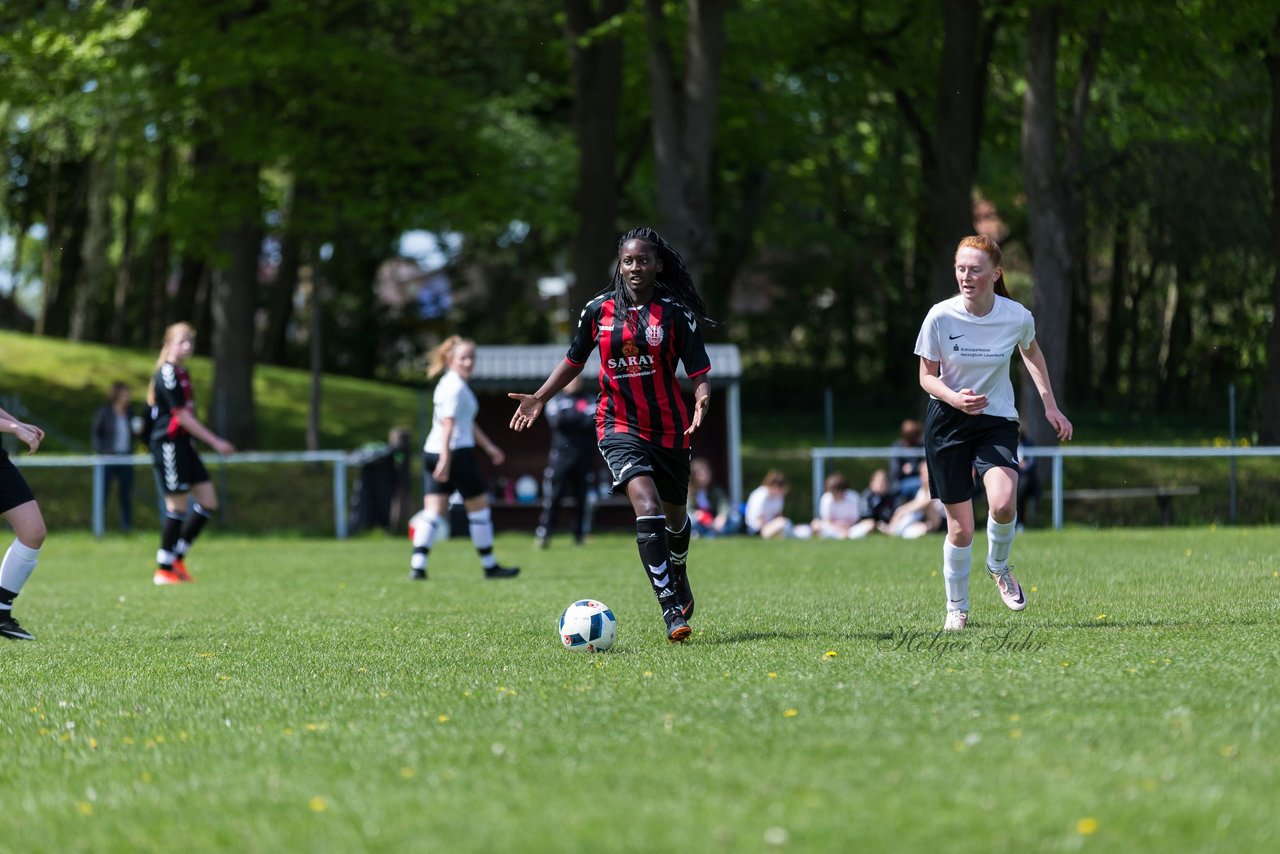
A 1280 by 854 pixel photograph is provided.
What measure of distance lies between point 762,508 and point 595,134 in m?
6.95

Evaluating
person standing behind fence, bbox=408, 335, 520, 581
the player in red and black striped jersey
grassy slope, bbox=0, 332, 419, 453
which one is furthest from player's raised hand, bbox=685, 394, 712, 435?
grassy slope, bbox=0, 332, 419, 453

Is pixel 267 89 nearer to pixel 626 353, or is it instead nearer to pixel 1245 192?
pixel 1245 192

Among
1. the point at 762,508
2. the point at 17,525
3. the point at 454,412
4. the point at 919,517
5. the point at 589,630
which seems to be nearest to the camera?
the point at 589,630

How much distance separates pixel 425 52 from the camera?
110 feet

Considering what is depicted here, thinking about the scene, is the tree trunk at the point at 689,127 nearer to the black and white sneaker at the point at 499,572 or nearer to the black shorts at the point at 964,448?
the black and white sneaker at the point at 499,572

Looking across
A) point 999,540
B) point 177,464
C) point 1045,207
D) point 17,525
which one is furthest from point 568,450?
point 999,540

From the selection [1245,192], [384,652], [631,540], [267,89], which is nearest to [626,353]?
[384,652]

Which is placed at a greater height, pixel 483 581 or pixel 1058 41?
pixel 1058 41

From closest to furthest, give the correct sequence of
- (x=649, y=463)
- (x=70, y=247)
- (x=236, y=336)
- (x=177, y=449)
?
(x=649, y=463), (x=177, y=449), (x=236, y=336), (x=70, y=247)

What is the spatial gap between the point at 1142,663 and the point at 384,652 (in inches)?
147

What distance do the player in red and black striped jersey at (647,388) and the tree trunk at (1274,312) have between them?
17.9m

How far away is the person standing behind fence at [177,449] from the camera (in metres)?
14.5

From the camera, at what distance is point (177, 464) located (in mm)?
14883

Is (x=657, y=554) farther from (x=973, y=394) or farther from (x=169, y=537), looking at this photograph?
(x=169, y=537)
